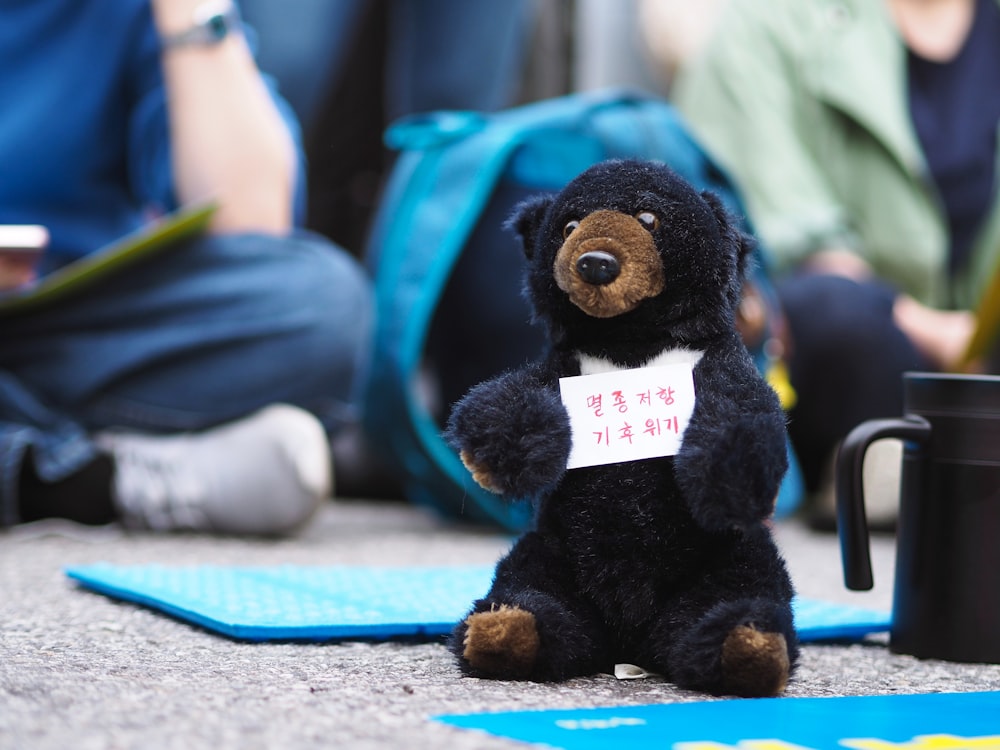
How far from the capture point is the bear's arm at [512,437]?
0.59m

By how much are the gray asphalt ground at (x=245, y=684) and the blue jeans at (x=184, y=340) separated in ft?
1.30

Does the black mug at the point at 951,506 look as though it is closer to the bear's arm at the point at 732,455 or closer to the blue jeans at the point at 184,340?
the bear's arm at the point at 732,455

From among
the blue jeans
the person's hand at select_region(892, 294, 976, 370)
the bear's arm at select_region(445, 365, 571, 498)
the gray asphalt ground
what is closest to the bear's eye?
the bear's arm at select_region(445, 365, 571, 498)

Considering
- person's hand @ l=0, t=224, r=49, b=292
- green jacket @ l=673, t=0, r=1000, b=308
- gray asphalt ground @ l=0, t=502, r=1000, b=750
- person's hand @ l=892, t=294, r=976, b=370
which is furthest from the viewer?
green jacket @ l=673, t=0, r=1000, b=308

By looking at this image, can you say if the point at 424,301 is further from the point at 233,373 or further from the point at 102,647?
the point at 102,647

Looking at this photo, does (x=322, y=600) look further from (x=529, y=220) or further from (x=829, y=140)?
(x=829, y=140)

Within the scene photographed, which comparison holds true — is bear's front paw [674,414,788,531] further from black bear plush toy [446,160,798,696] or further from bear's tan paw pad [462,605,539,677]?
bear's tan paw pad [462,605,539,677]

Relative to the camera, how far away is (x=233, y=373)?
4.58 feet

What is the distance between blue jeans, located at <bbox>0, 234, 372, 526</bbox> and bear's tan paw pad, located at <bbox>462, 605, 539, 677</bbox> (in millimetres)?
834

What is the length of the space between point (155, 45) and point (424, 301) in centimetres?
45

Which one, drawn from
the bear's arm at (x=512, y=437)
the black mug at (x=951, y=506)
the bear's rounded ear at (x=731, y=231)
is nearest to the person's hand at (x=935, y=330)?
the black mug at (x=951, y=506)

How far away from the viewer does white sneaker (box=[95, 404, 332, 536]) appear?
1.28 m

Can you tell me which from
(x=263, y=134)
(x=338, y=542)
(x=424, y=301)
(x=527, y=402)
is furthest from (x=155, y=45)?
(x=527, y=402)

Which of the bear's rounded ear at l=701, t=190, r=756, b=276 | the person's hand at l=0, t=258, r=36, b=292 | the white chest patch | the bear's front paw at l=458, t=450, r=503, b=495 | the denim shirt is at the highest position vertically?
the denim shirt
